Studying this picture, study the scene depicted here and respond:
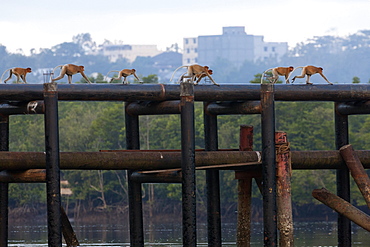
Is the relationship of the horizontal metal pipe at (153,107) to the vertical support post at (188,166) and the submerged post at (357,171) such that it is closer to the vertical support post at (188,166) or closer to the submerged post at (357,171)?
the vertical support post at (188,166)

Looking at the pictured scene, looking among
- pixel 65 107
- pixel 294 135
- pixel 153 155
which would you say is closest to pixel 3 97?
pixel 153 155

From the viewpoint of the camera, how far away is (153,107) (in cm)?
2548

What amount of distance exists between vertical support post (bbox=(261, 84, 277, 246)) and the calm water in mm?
27124

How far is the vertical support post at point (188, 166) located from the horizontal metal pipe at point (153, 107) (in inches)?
87.5

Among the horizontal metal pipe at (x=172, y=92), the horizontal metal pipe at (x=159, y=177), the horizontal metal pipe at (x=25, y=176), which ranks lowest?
the horizontal metal pipe at (x=159, y=177)

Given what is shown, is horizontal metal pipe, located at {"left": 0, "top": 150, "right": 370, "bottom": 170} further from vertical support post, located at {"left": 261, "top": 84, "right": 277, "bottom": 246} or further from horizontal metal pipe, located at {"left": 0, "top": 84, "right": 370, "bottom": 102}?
horizontal metal pipe, located at {"left": 0, "top": 84, "right": 370, "bottom": 102}

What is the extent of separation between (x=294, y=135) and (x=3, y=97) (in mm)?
67605

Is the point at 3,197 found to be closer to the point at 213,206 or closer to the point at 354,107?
the point at 213,206

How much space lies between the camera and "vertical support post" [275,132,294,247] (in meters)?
22.8

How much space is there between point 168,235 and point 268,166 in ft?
134

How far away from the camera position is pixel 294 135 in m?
88.1

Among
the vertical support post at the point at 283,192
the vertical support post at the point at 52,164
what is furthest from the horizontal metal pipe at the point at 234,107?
the vertical support post at the point at 52,164

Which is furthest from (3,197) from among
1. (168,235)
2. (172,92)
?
(168,235)

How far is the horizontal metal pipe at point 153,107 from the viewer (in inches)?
978
